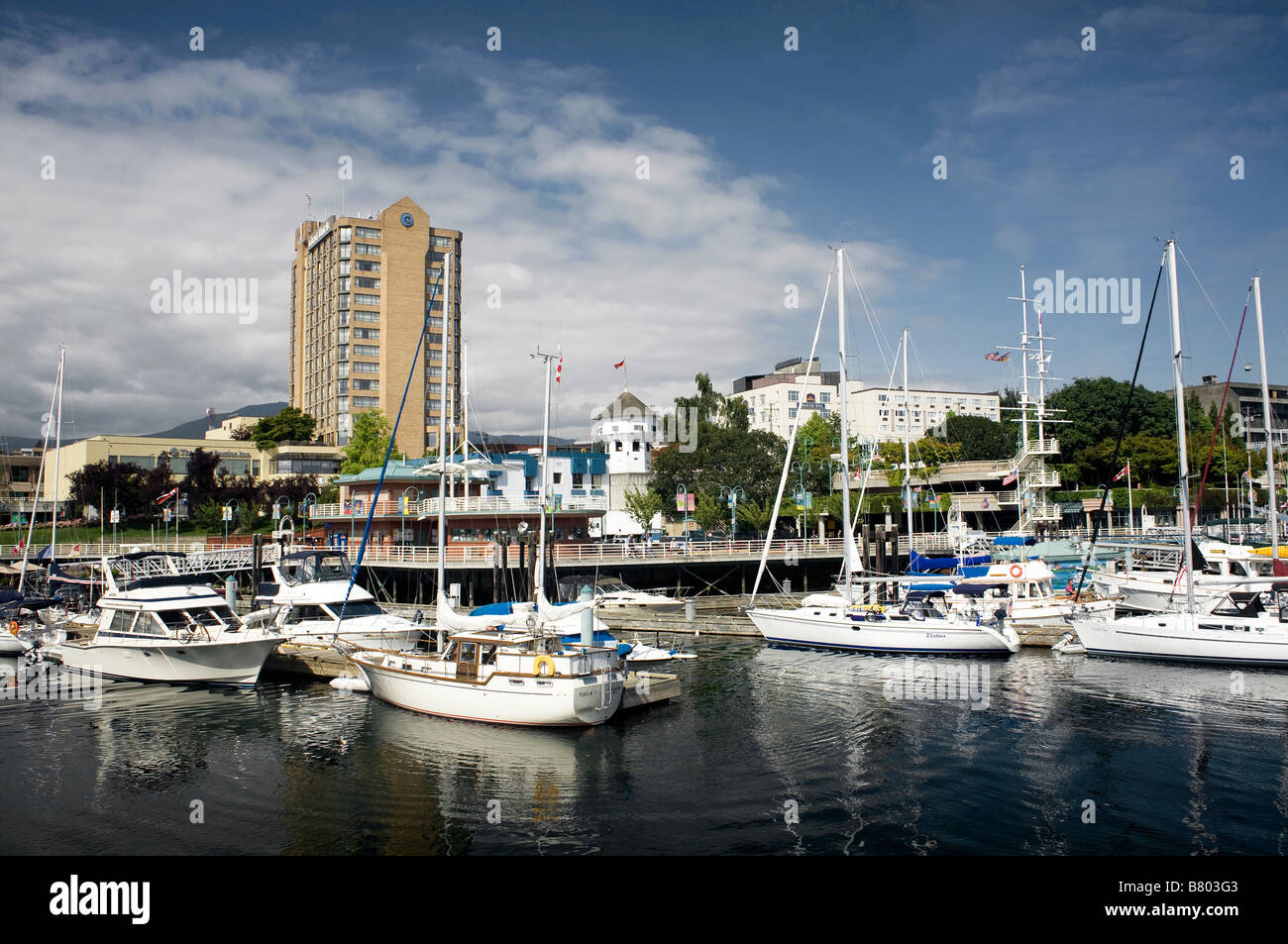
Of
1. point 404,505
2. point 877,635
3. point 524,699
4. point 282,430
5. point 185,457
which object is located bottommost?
point 877,635

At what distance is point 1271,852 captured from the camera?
1386 centimetres

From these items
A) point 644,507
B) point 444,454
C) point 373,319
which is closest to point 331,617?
point 444,454

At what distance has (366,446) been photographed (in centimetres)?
8719

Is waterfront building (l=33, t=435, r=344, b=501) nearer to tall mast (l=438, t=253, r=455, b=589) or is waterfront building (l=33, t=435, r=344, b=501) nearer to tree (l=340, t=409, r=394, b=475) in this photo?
tree (l=340, t=409, r=394, b=475)

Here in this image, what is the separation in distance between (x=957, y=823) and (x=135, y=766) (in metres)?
17.4

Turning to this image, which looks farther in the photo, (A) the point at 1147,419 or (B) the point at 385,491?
(A) the point at 1147,419

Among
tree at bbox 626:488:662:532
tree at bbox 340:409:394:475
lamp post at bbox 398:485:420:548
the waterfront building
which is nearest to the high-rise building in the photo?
the waterfront building

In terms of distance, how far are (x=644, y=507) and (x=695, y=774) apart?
54.7 m

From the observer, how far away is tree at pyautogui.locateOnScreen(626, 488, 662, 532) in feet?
238

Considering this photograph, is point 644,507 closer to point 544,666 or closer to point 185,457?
point 544,666
